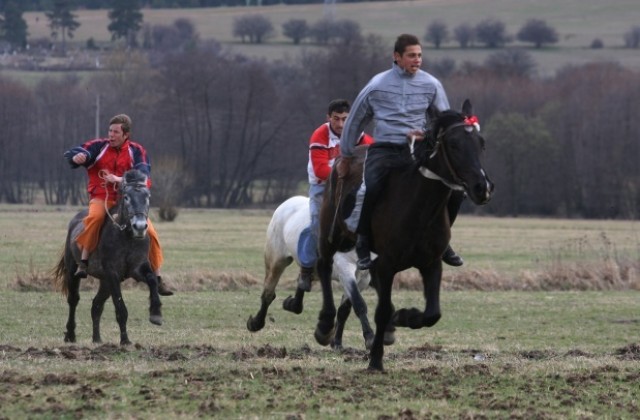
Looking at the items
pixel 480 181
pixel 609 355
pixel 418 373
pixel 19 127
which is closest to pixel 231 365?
pixel 418 373

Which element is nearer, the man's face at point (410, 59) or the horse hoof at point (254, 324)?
the man's face at point (410, 59)

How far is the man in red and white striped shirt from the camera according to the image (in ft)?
45.6

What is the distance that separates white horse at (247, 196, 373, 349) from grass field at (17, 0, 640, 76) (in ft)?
383

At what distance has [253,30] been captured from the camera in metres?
146

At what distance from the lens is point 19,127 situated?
88438 mm

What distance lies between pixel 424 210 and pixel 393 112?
1.06m

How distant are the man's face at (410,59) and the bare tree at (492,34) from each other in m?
133

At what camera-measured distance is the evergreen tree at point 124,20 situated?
156 m

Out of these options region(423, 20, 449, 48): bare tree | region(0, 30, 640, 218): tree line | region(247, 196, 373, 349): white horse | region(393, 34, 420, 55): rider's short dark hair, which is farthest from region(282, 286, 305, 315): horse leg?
region(423, 20, 449, 48): bare tree

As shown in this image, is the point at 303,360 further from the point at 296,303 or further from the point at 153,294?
the point at 153,294

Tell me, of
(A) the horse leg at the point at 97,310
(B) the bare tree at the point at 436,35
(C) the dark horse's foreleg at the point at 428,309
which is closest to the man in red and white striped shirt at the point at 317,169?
(A) the horse leg at the point at 97,310

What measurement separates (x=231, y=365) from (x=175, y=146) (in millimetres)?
84360

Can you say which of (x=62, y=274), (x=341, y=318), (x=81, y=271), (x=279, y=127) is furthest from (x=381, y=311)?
(x=279, y=127)

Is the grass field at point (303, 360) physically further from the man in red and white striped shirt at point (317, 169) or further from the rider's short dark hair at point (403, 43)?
the rider's short dark hair at point (403, 43)
